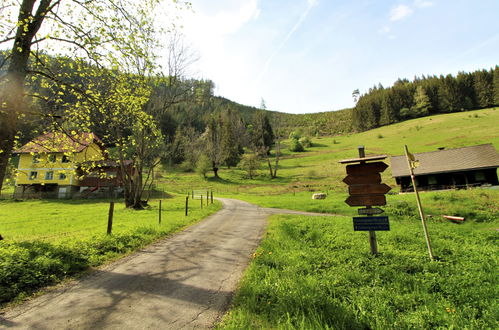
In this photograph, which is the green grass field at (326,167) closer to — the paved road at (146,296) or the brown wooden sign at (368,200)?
the brown wooden sign at (368,200)

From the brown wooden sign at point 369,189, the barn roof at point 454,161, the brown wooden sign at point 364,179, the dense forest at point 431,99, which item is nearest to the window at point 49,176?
the brown wooden sign at point 364,179

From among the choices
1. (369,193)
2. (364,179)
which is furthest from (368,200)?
(364,179)

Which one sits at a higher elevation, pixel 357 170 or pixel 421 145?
pixel 421 145

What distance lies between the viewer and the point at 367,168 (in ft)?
23.1

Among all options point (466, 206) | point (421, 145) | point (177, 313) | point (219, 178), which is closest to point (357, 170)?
point (177, 313)

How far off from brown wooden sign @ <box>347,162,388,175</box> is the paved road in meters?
4.36

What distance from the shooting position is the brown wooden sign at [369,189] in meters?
6.85

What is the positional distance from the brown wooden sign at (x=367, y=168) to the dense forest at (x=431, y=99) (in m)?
119

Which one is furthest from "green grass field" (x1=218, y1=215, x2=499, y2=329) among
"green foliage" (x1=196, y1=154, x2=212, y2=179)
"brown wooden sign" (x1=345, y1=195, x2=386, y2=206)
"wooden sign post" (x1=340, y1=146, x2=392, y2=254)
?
"green foliage" (x1=196, y1=154, x2=212, y2=179)

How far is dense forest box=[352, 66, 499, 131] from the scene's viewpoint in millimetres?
96812

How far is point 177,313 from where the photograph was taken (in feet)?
13.8

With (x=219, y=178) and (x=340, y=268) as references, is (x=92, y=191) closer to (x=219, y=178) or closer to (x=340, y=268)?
(x=219, y=178)

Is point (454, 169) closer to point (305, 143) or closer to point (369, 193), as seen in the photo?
point (369, 193)

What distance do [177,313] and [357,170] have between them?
6.14 m
